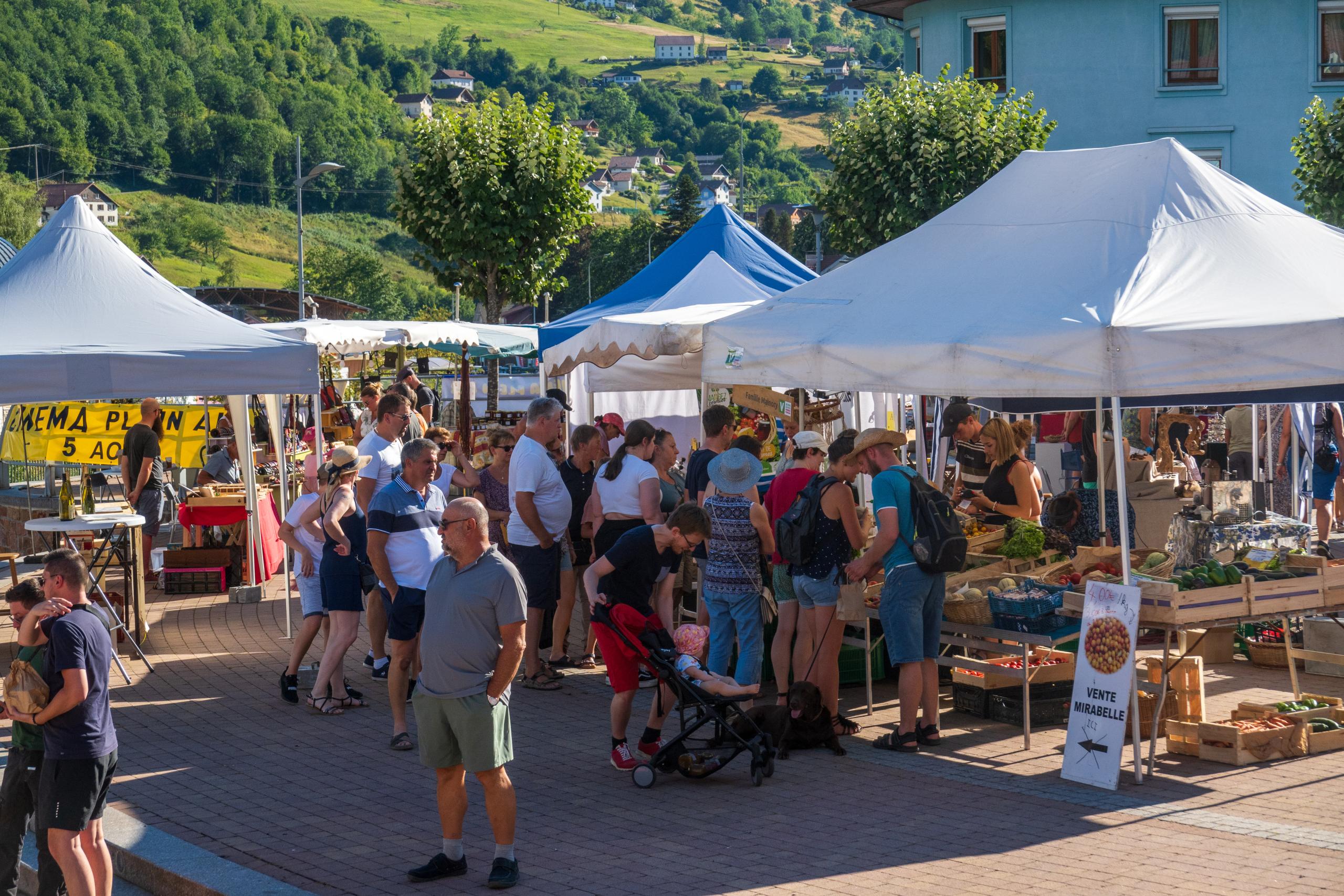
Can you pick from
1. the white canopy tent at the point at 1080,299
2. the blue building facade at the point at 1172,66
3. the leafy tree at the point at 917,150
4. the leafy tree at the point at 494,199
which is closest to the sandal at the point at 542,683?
the white canopy tent at the point at 1080,299

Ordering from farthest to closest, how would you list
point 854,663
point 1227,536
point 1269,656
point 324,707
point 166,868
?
point 1269,656 → point 854,663 → point 324,707 → point 1227,536 → point 166,868

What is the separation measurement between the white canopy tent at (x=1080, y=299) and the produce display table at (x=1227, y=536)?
0.83 meters

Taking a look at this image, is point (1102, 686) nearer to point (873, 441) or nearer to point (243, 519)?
point (873, 441)

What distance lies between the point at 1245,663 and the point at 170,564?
9.80m

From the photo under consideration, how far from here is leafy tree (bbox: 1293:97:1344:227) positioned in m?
25.2

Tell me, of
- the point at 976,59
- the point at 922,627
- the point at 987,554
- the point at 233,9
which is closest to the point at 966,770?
the point at 922,627

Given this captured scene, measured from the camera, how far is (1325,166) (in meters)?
25.3

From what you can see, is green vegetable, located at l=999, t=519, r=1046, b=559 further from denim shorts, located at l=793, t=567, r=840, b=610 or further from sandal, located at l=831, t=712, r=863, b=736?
sandal, located at l=831, t=712, r=863, b=736

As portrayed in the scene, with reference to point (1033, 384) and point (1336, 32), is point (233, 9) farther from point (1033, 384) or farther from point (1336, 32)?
point (1033, 384)

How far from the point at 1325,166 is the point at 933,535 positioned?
21.7 m

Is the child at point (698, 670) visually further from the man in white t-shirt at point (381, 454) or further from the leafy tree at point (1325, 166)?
the leafy tree at point (1325, 166)

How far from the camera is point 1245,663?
9867 mm

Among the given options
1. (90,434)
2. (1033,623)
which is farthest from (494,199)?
(1033,623)

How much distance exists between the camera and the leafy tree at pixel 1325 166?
82.8 feet
